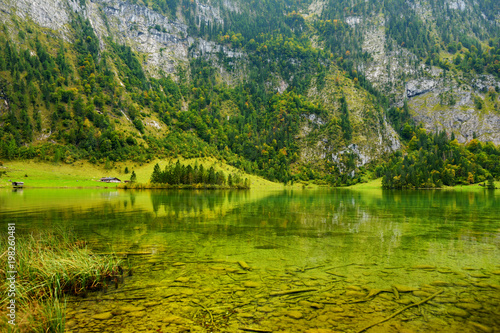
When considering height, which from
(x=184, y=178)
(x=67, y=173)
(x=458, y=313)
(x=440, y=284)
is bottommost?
(x=440, y=284)

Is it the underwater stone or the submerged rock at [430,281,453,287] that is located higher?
the underwater stone

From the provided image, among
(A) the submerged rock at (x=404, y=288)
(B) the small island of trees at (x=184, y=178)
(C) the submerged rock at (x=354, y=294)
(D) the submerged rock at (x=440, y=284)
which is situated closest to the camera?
(C) the submerged rock at (x=354, y=294)

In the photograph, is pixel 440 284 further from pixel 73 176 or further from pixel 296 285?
pixel 73 176

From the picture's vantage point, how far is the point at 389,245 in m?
17.5

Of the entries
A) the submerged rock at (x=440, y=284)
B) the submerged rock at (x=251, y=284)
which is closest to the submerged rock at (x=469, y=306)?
the submerged rock at (x=440, y=284)

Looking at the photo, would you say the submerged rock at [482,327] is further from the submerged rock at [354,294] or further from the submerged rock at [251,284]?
the submerged rock at [251,284]

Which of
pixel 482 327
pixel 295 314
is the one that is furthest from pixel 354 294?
pixel 482 327

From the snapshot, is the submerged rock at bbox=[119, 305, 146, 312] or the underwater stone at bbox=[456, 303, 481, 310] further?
the underwater stone at bbox=[456, 303, 481, 310]

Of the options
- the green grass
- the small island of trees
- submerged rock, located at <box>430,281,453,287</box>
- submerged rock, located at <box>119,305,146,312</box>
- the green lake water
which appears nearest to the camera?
the green lake water

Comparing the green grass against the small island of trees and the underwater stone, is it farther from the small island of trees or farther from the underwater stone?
the underwater stone

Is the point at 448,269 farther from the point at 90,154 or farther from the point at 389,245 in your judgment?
the point at 90,154

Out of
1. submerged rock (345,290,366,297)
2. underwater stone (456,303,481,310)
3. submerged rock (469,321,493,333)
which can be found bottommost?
underwater stone (456,303,481,310)

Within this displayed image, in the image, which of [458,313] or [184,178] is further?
[184,178]

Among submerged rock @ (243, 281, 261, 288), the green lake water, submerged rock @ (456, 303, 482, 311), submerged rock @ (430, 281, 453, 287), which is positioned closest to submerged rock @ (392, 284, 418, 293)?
the green lake water
